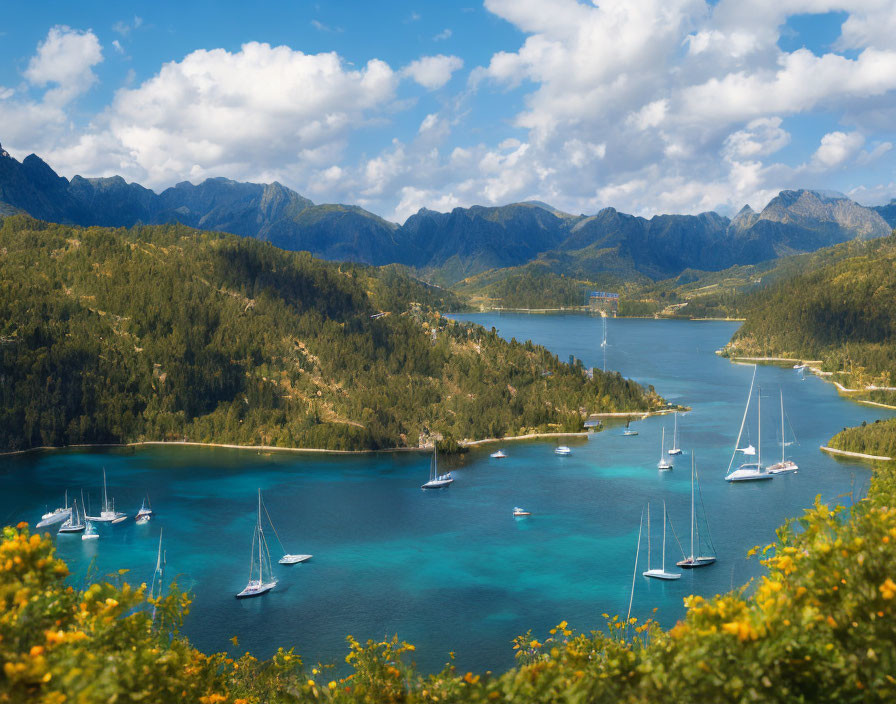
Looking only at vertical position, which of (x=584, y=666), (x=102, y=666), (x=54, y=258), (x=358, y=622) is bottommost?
(x=358, y=622)

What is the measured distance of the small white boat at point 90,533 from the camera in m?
92.7

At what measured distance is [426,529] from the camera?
95.8 metres

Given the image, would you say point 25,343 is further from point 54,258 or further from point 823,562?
point 823,562

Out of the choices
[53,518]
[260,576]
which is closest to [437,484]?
[260,576]

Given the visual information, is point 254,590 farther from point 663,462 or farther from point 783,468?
point 783,468

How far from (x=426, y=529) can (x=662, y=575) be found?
3182cm

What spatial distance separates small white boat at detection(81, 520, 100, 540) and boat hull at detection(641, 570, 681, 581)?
6548 centimetres

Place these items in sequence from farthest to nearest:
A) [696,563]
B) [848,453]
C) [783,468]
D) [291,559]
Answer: [848,453] < [783,468] < [291,559] < [696,563]

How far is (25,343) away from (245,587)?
371 ft

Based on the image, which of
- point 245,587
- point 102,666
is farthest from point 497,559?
point 102,666

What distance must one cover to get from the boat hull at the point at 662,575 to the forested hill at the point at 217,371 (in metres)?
78.0

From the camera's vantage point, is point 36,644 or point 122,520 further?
point 122,520

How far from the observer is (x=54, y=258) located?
18988 cm

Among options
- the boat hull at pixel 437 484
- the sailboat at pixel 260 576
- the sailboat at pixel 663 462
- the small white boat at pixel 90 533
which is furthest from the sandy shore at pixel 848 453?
the small white boat at pixel 90 533
